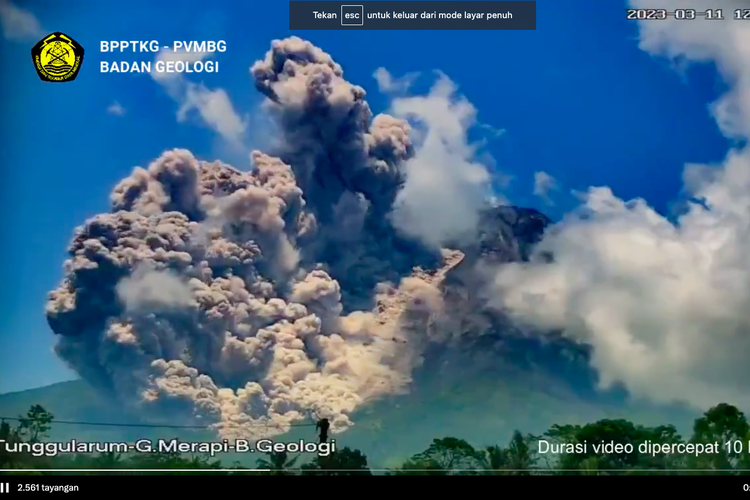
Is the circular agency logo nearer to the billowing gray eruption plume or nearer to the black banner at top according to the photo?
the billowing gray eruption plume

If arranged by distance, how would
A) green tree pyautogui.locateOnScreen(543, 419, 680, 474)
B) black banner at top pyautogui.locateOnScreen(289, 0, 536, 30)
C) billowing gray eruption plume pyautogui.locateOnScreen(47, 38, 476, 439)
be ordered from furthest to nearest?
black banner at top pyautogui.locateOnScreen(289, 0, 536, 30) → billowing gray eruption plume pyautogui.locateOnScreen(47, 38, 476, 439) → green tree pyautogui.locateOnScreen(543, 419, 680, 474)

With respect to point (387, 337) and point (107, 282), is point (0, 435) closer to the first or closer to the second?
point (107, 282)

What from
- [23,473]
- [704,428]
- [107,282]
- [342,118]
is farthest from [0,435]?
[704,428]

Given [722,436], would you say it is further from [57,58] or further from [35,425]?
[57,58]

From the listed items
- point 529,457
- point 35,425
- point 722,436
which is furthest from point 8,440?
point 722,436

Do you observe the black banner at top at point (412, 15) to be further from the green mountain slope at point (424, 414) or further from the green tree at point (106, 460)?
the green tree at point (106, 460)

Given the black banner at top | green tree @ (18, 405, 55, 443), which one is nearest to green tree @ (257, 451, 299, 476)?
green tree @ (18, 405, 55, 443)
